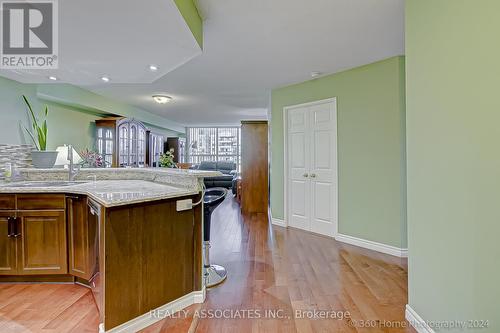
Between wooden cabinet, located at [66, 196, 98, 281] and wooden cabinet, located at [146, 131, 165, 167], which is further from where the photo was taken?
wooden cabinet, located at [146, 131, 165, 167]

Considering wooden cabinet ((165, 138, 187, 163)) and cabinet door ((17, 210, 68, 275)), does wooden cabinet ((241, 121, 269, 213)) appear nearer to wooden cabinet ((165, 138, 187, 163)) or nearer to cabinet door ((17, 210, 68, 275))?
cabinet door ((17, 210, 68, 275))

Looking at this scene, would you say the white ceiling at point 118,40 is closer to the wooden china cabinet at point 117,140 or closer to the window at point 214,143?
the wooden china cabinet at point 117,140

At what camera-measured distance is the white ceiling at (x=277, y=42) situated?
238 centimetres

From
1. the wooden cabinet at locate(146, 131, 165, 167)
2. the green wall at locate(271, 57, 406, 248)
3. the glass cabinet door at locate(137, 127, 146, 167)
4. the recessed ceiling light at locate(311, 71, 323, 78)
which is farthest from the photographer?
the wooden cabinet at locate(146, 131, 165, 167)

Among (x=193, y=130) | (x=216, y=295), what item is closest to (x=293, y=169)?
(x=216, y=295)

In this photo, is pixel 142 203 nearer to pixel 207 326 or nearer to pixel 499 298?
pixel 207 326

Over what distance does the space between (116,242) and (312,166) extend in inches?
131

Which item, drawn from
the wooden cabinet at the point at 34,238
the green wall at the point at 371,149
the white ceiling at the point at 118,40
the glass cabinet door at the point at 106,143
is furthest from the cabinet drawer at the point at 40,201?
the green wall at the point at 371,149

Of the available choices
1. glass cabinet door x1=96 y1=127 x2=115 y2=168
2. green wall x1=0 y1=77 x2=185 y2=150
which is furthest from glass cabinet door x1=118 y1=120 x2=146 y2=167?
green wall x1=0 y1=77 x2=185 y2=150

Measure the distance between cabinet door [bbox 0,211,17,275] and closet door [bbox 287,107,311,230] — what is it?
12.0ft

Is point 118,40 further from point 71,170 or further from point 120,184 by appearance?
point 71,170

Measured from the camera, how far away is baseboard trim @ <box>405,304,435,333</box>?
1849 millimetres

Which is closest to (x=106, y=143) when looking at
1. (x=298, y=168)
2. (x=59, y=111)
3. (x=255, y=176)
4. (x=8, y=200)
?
(x=59, y=111)

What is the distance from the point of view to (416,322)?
6.46 ft
